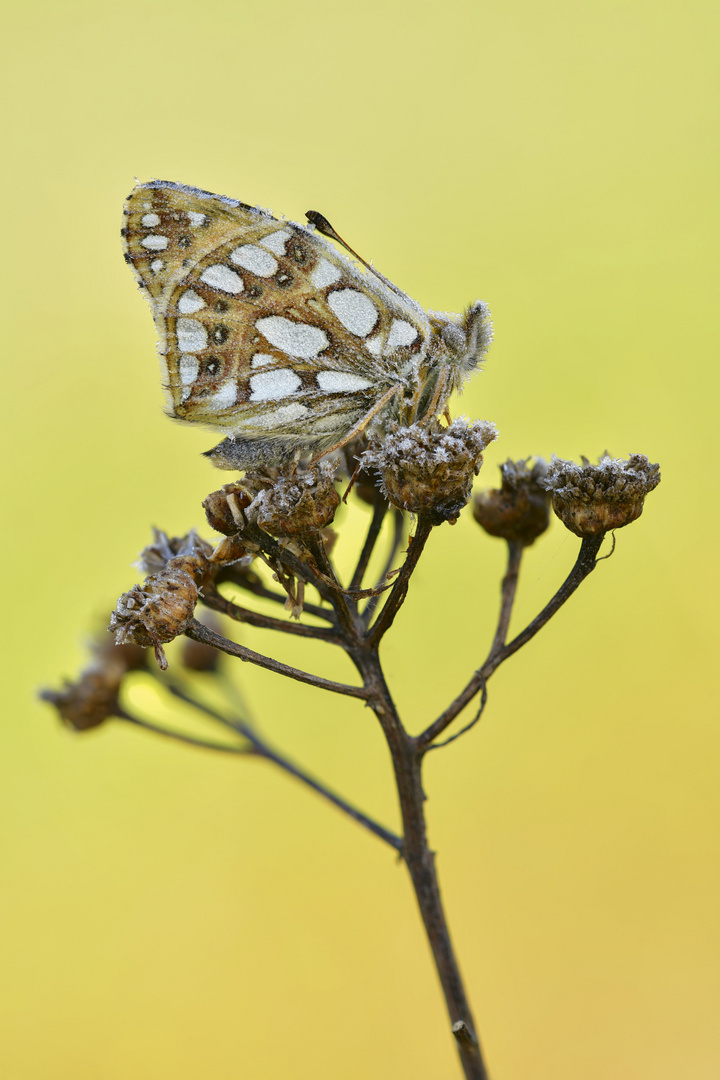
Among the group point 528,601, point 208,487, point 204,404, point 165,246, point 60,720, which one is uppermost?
point 208,487

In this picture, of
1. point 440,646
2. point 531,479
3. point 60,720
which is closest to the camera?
point 531,479

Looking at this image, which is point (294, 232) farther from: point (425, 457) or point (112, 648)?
point (112, 648)

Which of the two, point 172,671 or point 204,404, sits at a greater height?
point 204,404

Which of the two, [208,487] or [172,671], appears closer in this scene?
[172,671]

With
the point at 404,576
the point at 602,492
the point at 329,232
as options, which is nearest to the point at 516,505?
the point at 602,492

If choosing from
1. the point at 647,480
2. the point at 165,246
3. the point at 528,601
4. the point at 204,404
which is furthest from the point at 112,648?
the point at 528,601

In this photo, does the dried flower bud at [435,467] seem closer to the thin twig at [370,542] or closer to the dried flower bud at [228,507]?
Result: the thin twig at [370,542]

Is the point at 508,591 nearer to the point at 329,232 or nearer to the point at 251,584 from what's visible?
the point at 251,584

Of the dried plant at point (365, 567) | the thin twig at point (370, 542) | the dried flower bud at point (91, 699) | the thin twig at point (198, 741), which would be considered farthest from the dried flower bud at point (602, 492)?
the dried flower bud at point (91, 699)
